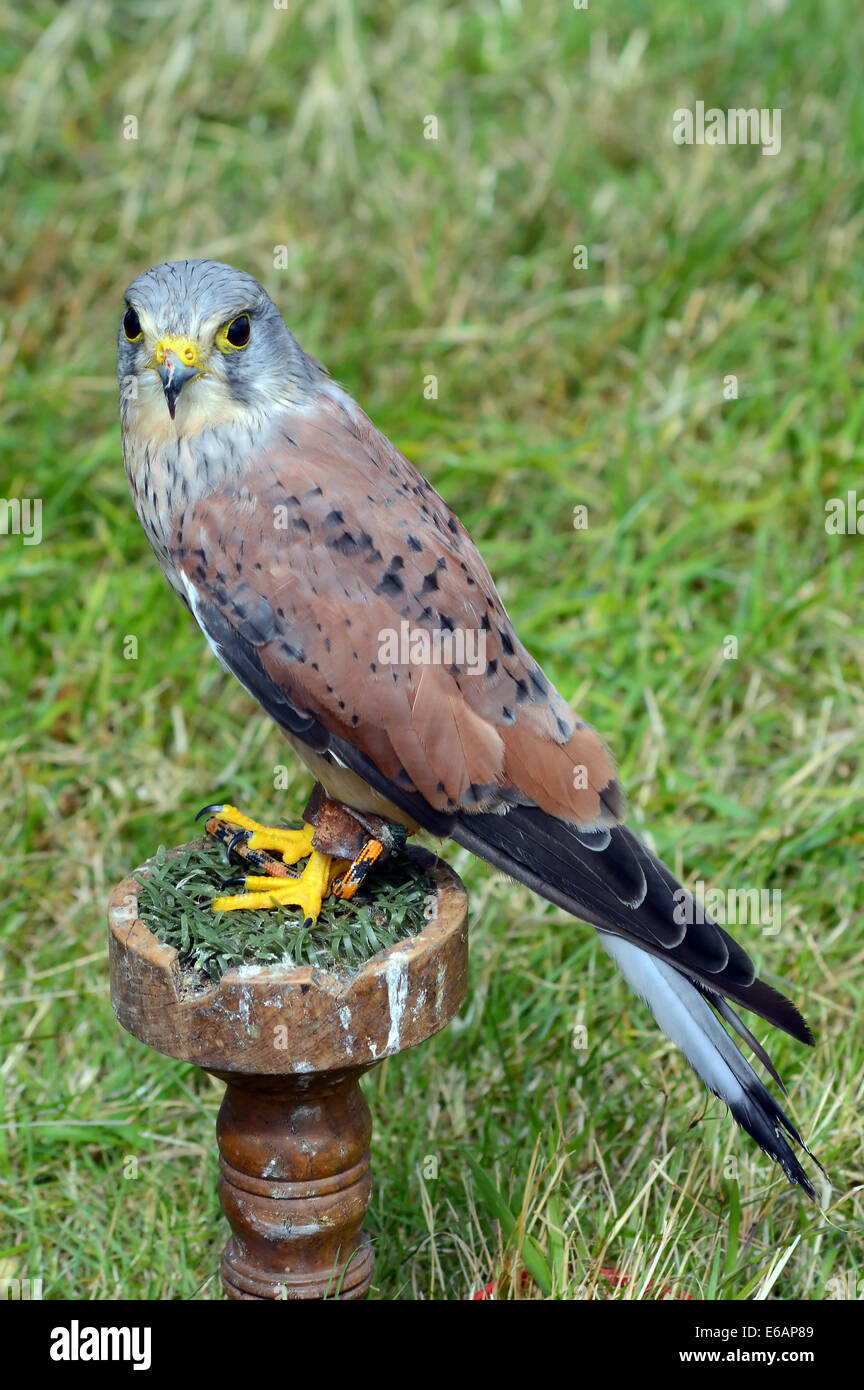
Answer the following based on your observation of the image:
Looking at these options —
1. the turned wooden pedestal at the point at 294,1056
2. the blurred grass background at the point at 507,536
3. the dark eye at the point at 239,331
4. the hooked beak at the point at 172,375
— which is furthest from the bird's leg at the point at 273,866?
the dark eye at the point at 239,331

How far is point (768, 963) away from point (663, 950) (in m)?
1.38

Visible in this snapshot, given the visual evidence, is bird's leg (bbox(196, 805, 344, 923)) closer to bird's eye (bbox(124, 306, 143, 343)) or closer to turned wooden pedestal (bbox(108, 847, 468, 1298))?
turned wooden pedestal (bbox(108, 847, 468, 1298))

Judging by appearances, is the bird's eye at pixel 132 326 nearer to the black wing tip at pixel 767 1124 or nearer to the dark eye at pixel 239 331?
the dark eye at pixel 239 331

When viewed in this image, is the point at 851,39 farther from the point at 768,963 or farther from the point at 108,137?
the point at 768,963

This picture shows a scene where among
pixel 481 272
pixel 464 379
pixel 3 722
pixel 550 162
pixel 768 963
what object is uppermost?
pixel 550 162

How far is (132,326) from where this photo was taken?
121 inches

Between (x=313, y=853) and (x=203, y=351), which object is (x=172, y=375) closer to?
(x=203, y=351)

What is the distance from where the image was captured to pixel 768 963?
4250 mm

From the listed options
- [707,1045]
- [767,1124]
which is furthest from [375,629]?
[767,1124]

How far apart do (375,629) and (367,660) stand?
65mm

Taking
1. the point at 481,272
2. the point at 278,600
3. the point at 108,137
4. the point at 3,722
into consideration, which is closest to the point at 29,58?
the point at 108,137

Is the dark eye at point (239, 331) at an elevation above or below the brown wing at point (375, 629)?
above

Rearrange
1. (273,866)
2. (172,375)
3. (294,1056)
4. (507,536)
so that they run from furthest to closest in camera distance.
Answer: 1. (507,536)
2. (273,866)
3. (172,375)
4. (294,1056)

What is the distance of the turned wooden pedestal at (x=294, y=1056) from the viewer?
281cm
